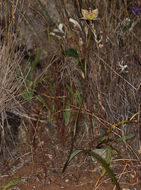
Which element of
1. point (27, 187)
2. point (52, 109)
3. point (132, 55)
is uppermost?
point (132, 55)

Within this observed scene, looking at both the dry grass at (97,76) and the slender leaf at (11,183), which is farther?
the dry grass at (97,76)

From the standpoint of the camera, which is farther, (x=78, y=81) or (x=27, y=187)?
(x=78, y=81)

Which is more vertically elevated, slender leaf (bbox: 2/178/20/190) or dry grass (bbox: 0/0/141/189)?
dry grass (bbox: 0/0/141/189)

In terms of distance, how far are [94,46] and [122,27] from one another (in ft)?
0.50

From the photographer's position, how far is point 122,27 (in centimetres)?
130

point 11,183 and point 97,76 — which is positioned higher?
point 97,76

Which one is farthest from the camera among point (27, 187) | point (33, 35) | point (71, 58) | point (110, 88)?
point (33, 35)

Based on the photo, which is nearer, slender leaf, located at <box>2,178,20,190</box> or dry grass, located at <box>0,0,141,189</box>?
slender leaf, located at <box>2,178,20,190</box>

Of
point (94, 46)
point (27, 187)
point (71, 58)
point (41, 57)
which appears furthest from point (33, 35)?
point (27, 187)

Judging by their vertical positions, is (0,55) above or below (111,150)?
above

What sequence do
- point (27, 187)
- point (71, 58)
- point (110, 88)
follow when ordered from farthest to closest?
point (71, 58)
point (110, 88)
point (27, 187)

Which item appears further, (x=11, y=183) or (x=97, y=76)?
(x=97, y=76)

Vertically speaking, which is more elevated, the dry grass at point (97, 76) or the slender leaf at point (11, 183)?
the dry grass at point (97, 76)

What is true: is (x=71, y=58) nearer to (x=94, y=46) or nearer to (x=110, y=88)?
(x=94, y=46)
